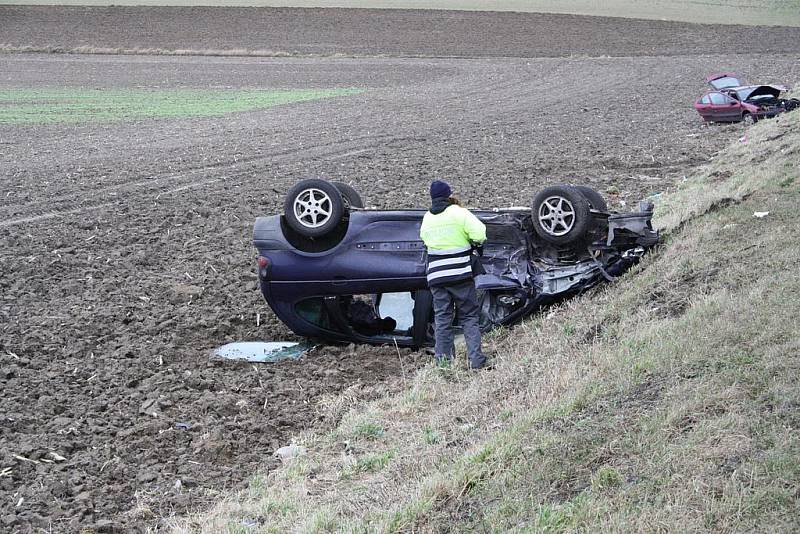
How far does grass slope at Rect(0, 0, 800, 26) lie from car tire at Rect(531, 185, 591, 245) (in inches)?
2269

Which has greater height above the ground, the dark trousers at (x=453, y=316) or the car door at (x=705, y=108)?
the car door at (x=705, y=108)

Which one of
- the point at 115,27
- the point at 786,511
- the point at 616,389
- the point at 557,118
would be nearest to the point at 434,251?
the point at 616,389

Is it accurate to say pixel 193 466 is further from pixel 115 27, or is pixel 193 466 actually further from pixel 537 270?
pixel 115 27

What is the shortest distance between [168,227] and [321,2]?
5648 cm

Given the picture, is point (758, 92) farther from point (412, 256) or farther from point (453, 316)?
point (453, 316)

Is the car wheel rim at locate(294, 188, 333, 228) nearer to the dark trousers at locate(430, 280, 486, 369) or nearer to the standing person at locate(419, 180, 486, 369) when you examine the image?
the standing person at locate(419, 180, 486, 369)

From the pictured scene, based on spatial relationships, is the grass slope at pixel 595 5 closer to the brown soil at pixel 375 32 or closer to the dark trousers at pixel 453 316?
the brown soil at pixel 375 32

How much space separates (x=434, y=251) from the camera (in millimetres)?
8852

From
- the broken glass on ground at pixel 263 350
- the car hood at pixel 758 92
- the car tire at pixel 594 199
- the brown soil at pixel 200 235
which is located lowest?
the broken glass on ground at pixel 263 350

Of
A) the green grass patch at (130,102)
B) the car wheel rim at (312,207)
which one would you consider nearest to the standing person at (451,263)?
the car wheel rim at (312,207)

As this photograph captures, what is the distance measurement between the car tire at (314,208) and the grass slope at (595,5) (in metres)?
58.0

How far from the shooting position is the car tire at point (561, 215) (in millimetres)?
9508

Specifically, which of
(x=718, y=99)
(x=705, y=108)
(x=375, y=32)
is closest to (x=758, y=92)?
(x=718, y=99)

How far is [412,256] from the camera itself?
968 centimetres
